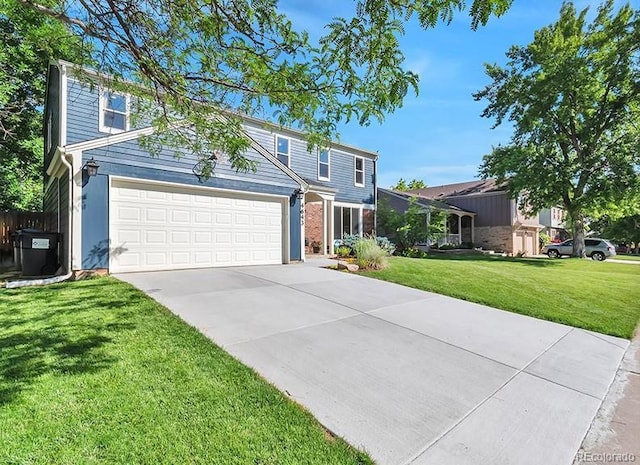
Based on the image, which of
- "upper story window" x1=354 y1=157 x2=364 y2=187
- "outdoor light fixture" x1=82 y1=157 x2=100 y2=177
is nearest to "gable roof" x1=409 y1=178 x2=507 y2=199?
"upper story window" x1=354 y1=157 x2=364 y2=187

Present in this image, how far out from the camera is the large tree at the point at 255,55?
11.4ft

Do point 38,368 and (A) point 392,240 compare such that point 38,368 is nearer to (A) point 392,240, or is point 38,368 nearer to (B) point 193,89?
(B) point 193,89

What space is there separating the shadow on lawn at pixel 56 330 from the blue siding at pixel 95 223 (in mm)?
1361

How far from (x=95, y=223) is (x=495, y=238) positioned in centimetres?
2625

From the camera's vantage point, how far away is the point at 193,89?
4715 millimetres

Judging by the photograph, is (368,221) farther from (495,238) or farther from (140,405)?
(140,405)

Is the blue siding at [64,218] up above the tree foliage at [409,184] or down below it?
below

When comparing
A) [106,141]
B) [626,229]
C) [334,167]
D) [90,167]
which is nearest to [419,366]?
[90,167]

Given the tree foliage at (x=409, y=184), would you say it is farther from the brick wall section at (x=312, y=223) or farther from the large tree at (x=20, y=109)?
the large tree at (x=20, y=109)

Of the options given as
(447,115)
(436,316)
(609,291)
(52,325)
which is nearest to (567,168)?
(609,291)

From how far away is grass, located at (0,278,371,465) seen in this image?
219cm

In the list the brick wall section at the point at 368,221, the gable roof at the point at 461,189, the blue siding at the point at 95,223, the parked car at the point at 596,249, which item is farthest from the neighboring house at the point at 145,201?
the parked car at the point at 596,249

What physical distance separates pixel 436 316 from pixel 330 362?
2768 millimetres

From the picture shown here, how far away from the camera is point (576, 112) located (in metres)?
20.1
